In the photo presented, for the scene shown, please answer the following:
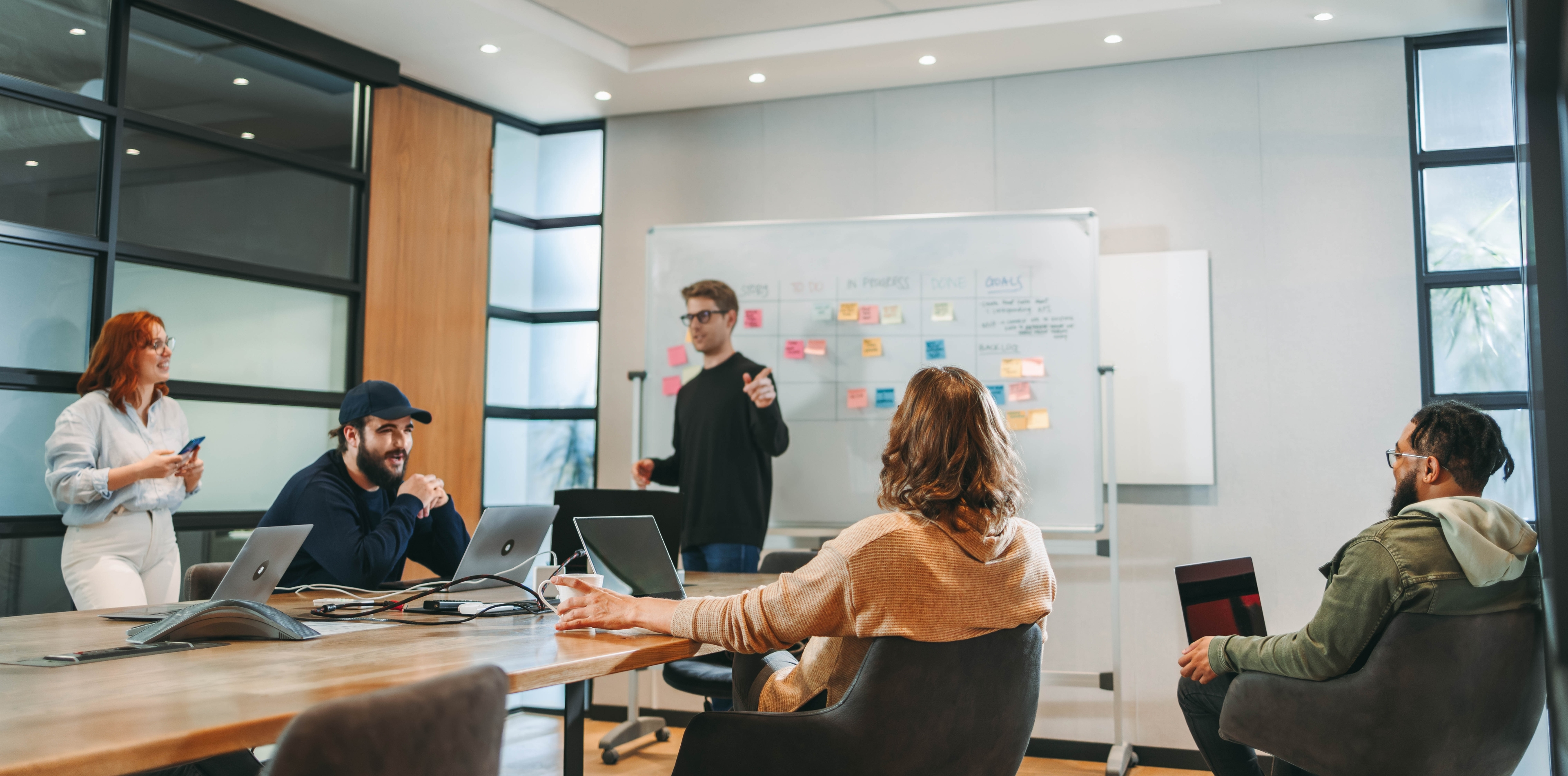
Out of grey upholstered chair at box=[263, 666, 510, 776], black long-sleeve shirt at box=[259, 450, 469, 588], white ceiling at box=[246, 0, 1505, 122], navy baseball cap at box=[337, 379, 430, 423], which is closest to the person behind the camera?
grey upholstered chair at box=[263, 666, 510, 776]

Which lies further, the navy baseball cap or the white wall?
the white wall

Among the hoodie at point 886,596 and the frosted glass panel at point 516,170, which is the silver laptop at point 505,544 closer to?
the hoodie at point 886,596

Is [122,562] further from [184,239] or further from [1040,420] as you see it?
[1040,420]

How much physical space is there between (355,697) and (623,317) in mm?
4115

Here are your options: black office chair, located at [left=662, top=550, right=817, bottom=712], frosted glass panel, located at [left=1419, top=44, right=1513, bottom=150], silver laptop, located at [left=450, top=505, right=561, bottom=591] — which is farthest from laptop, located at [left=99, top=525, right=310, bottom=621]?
frosted glass panel, located at [left=1419, top=44, right=1513, bottom=150]

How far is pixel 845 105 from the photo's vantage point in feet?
15.5

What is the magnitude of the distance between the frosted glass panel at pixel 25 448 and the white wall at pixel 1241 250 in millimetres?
2156

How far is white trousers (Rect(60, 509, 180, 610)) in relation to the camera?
3.13 metres

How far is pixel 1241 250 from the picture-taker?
4145 mm

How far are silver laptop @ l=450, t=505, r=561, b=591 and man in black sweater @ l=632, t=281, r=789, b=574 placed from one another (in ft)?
4.68

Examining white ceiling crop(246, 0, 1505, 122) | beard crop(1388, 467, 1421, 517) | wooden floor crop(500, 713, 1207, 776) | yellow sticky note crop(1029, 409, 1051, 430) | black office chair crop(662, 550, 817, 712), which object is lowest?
wooden floor crop(500, 713, 1207, 776)

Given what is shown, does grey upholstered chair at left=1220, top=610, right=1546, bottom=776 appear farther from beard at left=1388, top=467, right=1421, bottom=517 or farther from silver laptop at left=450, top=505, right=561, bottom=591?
silver laptop at left=450, top=505, right=561, bottom=591

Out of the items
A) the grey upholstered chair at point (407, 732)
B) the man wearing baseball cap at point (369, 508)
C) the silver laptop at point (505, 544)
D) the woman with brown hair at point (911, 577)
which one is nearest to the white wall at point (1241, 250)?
the man wearing baseball cap at point (369, 508)

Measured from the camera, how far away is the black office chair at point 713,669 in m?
3.09
